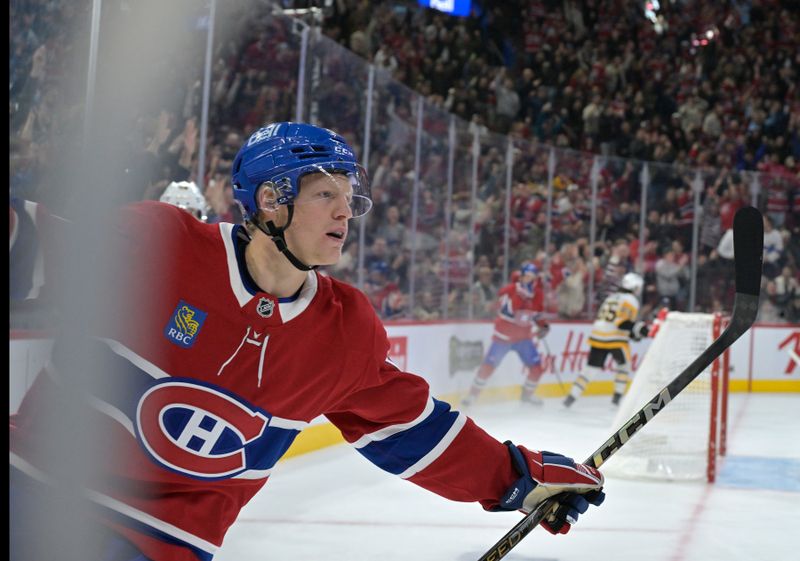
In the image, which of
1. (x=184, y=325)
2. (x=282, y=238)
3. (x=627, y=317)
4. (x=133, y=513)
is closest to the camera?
(x=133, y=513)

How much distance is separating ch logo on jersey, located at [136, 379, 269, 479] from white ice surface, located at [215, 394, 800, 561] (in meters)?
1.81

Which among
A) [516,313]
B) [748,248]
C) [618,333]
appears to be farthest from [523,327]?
[748,248]

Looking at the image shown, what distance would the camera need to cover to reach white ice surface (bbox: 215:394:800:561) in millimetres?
3539

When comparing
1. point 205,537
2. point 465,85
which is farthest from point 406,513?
point 465,85

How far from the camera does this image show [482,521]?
412 centimetres

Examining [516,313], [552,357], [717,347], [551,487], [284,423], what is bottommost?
[552,357]

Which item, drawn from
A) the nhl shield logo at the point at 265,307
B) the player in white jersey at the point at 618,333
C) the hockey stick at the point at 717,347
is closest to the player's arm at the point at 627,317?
the player in white jersey at the point at 618,333

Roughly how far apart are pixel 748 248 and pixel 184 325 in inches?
42.0

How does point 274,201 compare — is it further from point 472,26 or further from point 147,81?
point 472,26

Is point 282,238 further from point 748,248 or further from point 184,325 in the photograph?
point 748,248

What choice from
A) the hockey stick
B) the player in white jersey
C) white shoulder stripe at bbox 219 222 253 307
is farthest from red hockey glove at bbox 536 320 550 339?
white shoulder stripe at bbox 219 222 253 307

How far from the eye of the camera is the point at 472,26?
13305 mm

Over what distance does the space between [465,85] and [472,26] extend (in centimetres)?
136

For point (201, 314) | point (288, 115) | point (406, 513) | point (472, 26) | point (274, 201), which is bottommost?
point (406, 513)
